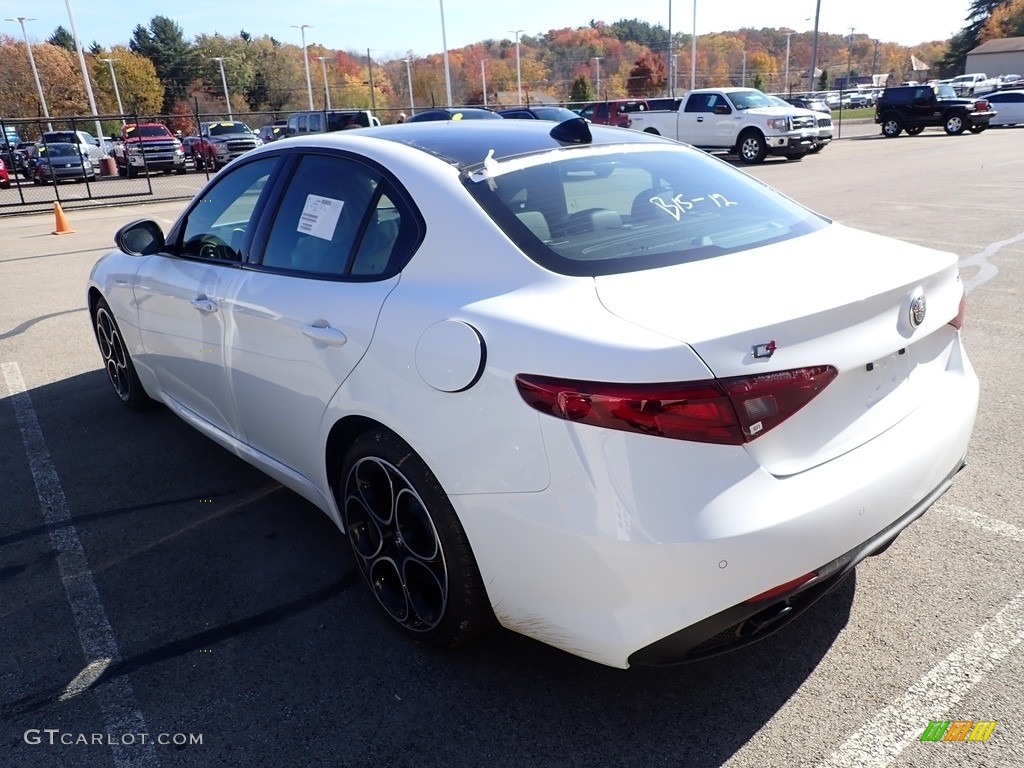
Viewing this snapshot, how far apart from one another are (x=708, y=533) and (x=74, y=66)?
81.7 m

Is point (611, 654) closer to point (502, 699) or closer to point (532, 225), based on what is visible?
point (502, 699)

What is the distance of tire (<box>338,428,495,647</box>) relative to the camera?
8.24 ft

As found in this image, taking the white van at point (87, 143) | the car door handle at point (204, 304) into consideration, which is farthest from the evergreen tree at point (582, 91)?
the car door handle at point (204, 304)

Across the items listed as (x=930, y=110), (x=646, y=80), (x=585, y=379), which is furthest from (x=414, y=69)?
(x=585, y=379)

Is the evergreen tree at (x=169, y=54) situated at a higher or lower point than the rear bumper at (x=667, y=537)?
higher

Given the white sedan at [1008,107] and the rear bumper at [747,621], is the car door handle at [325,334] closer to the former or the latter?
the rear bumper at [747,621]

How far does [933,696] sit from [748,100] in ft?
76.6

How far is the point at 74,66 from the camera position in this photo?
69375mm

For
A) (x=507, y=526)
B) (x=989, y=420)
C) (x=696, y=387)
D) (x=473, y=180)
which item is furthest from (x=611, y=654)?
(x=989, y=420)

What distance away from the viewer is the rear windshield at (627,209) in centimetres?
259

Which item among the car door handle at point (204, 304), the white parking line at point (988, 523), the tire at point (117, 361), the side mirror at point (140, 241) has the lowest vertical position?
the white parking line at point (988, 523)

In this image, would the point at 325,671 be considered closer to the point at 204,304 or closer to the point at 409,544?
the point at 409,544

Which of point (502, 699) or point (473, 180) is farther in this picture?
point (473, 180)

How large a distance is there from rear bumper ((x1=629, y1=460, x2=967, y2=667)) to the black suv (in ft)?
104
